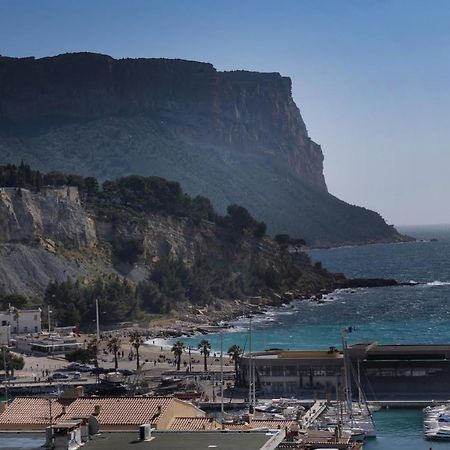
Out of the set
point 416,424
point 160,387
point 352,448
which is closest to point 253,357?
point 160,387

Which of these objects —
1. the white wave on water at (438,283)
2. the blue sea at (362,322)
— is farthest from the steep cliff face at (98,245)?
the white wave on water at (438,283)

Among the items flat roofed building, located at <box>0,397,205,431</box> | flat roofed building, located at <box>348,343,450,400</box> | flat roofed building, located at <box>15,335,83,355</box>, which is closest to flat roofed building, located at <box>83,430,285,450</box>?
flat roofed building, located at <box>0,397,205,431</box>

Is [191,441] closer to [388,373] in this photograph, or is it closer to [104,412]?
[104,412]

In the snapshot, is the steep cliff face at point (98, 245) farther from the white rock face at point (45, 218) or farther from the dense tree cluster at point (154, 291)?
the dense tree cluster at point (154, 291)

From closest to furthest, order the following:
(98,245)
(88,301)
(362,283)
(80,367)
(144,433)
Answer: (144,433) < (80,367) < (88,301) < (98,245) < (362,283)

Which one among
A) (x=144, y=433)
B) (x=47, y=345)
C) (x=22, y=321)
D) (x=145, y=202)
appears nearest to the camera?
(x=144, y=433)

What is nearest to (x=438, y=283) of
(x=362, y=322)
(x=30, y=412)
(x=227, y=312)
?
(x=227, y=312)
